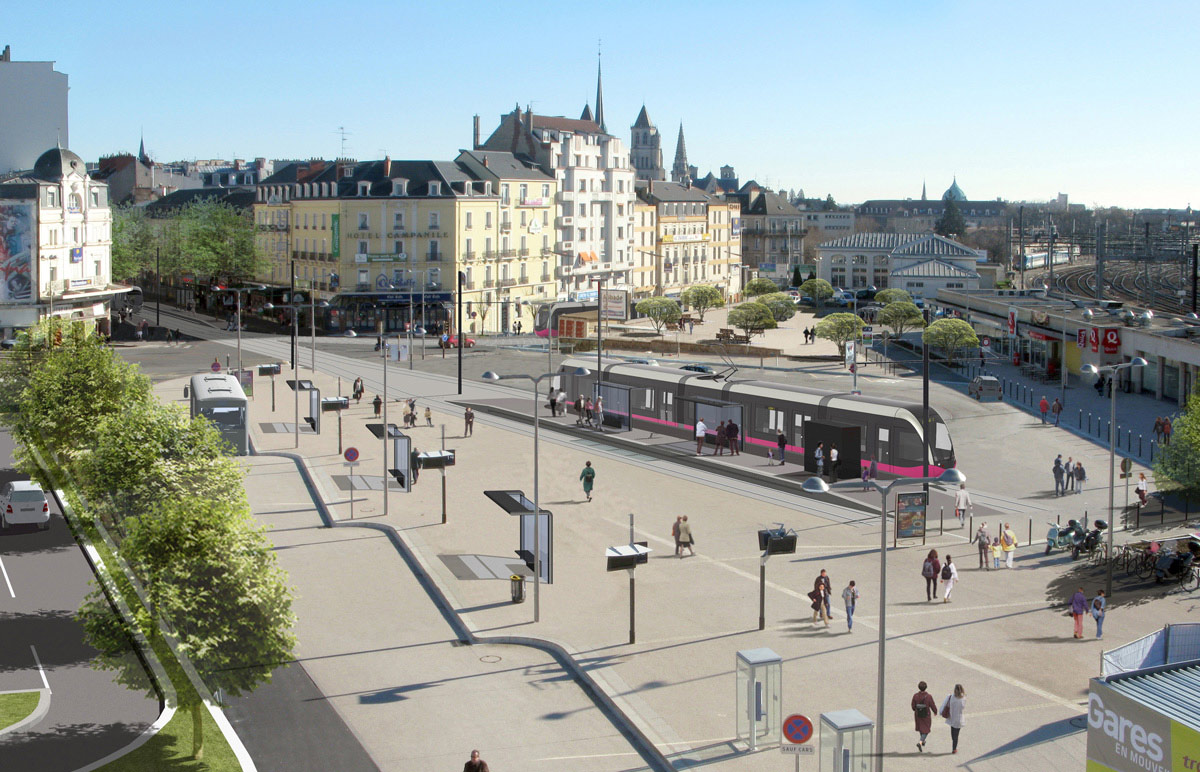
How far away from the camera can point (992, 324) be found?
74.1 metres

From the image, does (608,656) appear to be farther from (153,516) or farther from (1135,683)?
(1135,683)

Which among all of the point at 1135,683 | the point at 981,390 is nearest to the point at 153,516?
the point at 1135,683

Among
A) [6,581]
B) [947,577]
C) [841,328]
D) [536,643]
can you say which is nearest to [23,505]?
[6,581]

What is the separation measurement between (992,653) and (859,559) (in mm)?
6392

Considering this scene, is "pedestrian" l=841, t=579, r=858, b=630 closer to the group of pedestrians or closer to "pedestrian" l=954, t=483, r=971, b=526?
"pedestrian" l=954, t=483, r=971, b=526

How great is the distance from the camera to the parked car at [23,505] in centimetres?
2962

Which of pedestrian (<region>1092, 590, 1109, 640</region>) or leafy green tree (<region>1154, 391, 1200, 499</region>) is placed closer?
pedestrian (<region>1092, 590, 1109, 640</region>)

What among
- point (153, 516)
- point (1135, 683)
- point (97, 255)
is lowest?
point (1135, 683)

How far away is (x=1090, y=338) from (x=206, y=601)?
5046 cm

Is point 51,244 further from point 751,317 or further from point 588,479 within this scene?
point 588,479

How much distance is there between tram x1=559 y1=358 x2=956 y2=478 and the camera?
35469 mm

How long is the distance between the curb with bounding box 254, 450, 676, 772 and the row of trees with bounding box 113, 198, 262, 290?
68062 millimetres

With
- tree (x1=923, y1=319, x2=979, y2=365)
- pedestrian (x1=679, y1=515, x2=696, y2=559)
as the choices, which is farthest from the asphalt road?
tree (x1=923, y1=319, x2=979, y2=365)

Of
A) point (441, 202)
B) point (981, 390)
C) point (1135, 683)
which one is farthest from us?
point (441, 202)
